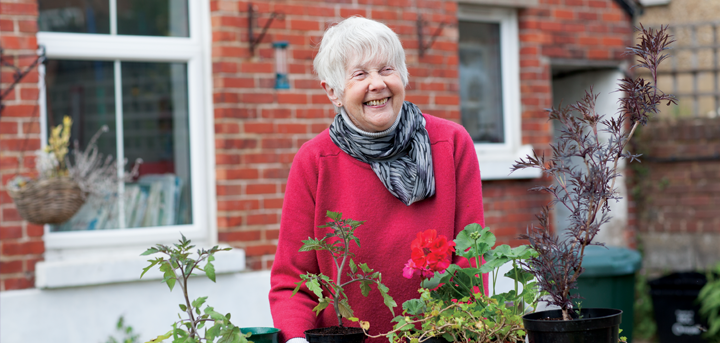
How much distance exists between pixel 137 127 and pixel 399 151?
7.75 feet

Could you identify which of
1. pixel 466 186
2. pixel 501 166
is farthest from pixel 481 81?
pixel 466 186

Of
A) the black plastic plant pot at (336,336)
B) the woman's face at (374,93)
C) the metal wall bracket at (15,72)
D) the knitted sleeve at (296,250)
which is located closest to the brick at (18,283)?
the metal wall bracket at (15,72)

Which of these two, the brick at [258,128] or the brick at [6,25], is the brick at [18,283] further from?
the brick at [258,128]

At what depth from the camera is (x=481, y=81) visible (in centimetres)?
493

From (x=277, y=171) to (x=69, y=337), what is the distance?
134cm

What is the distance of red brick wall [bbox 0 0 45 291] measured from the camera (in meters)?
3.22

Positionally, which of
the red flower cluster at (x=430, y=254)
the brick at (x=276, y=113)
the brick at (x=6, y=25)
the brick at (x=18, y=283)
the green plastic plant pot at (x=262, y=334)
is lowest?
the brick at (x=18, y=283)

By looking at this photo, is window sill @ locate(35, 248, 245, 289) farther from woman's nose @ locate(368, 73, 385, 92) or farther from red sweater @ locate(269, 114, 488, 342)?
woman's nose @ locate(368, 73, 385, 92)

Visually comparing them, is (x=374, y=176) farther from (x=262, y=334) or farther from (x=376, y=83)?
(x=262, y=334)

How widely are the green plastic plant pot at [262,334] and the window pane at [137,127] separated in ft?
7.99

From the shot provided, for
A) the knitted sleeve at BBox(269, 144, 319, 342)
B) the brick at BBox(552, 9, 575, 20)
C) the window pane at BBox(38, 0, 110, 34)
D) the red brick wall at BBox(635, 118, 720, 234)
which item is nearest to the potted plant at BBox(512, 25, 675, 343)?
the knitted sleeve at BBox(269, 144, 319, 342)

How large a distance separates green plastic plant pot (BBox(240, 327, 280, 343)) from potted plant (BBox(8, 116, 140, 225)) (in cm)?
199

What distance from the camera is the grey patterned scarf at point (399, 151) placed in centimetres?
169

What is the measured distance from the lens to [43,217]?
9.91 feet
